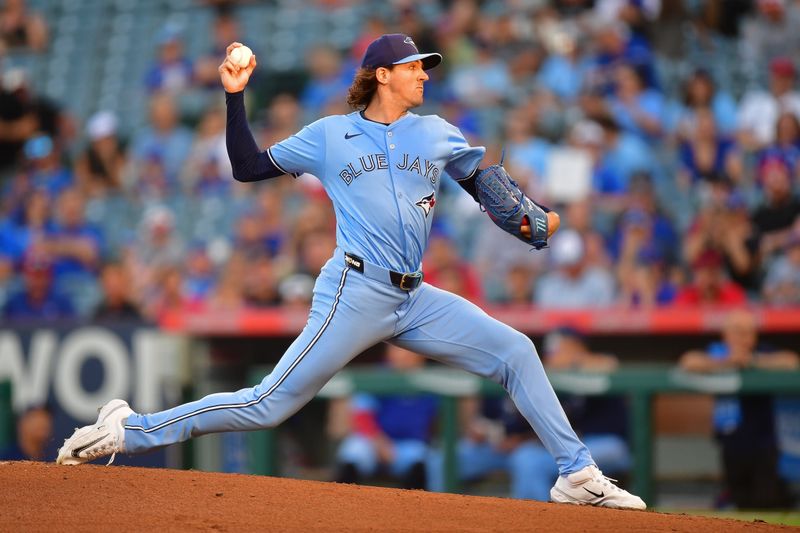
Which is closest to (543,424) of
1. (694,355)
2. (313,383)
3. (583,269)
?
Result: (313,383)

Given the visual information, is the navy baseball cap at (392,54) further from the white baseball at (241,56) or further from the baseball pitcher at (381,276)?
the white baseball at (241,56)

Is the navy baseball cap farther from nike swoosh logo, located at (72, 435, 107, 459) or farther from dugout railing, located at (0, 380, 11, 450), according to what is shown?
dugout railing, located at (0, 380, 11, 450)

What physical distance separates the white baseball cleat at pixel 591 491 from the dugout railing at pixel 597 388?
254 centimetres

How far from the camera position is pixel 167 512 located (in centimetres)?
418

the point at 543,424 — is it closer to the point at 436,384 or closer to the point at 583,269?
the point at 436,384

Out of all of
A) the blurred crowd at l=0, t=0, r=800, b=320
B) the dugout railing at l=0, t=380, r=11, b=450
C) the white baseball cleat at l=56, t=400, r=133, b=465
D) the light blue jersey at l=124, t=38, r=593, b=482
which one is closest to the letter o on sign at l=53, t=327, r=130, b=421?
the dugout railing at l=0, t=380, r=11, b=450

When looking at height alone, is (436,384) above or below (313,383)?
below

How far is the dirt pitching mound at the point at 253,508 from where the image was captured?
407cm

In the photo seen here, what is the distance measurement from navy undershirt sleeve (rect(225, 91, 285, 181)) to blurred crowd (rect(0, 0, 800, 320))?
3.69 meters

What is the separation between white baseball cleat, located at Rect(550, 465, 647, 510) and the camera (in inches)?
179

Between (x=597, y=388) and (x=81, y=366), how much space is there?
3.90m

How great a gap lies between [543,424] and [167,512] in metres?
1.45

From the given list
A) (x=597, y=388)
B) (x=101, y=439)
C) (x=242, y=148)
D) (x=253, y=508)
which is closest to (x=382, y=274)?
(x=242, y=148)

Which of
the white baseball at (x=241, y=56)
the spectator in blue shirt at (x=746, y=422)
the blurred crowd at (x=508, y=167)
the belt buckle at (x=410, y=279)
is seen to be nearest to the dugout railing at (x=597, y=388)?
the spectator in blue shirt at (x=746, y=422)
